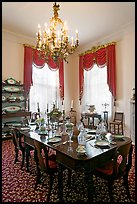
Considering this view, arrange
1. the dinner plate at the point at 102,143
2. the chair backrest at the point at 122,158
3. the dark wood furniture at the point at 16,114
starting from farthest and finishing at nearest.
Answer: the dark wood furniture at the point at 16,114 → the dinner plate at the point at 102,143 → the chair backrest at the point at 122,158

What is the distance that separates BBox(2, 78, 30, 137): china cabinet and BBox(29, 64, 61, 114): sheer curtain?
1.34ft

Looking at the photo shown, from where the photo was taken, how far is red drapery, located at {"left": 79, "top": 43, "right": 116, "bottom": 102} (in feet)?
18.0

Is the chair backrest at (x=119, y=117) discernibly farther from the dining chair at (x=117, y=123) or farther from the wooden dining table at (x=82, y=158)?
the wooden dining table at (x=82, y=158)

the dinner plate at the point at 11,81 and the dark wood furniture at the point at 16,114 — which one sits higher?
the dinner plate at the point at 11,81

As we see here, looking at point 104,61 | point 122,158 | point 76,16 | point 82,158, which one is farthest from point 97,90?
point 82,158

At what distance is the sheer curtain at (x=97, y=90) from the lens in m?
5.80

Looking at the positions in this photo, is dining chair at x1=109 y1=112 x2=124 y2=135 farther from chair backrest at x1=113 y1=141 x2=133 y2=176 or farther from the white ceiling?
chair backrest at x1=113 y1=141 x2=133 y2=176

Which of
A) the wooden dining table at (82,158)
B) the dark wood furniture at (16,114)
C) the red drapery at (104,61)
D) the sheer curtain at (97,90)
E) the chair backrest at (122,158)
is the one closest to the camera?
the wooden dining table at (82,158)

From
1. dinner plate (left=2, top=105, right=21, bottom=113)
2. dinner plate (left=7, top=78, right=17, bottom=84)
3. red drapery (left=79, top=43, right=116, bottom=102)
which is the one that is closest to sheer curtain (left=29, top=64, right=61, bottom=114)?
dinner plate (left=2, top=105, right=21, bottom=113)

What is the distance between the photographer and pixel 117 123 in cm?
502

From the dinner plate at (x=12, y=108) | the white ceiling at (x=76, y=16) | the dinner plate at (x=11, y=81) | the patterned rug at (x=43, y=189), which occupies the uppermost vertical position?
the white ceiling at (x=76, y=16)

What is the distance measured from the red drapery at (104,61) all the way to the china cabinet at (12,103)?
2482mm

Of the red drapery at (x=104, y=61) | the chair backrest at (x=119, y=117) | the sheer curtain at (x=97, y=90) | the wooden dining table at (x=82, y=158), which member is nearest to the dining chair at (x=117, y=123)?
the chair backrest at (x=119, y=117)

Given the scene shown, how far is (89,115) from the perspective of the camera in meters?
5.75
